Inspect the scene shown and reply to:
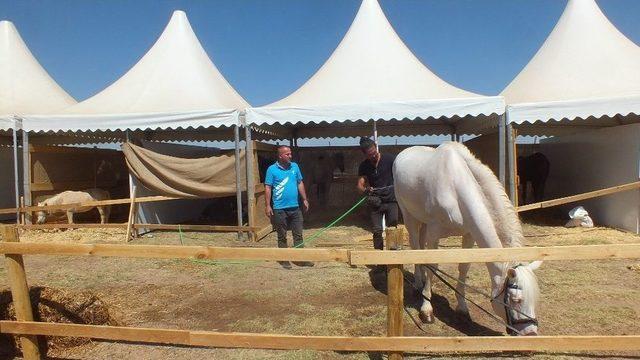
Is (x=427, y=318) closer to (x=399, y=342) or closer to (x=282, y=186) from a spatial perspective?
(x=399, y=342)

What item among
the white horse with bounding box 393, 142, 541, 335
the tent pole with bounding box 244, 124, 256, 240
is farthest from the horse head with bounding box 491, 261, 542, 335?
the tent pole with bounding box 244, 124, 256, 240

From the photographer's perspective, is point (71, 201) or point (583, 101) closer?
point (583, 101)

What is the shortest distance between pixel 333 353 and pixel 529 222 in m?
7.40

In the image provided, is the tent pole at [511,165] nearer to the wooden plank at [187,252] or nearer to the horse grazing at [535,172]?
the horse grazing at [535,172]

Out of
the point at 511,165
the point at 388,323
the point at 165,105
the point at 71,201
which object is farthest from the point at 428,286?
the point at 71,201

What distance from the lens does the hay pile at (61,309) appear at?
135 inches

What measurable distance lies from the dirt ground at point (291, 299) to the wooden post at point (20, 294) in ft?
1.07

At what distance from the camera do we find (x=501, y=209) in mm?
3219

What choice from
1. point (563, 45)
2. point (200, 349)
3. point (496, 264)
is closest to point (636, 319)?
point (496, 264)

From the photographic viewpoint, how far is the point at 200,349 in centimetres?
336

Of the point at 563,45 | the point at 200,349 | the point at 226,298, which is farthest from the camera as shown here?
the point at 563,45

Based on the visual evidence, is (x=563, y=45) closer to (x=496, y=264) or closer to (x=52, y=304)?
(x=496, y=264)

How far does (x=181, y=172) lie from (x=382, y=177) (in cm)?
447

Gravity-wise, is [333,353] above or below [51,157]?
below
